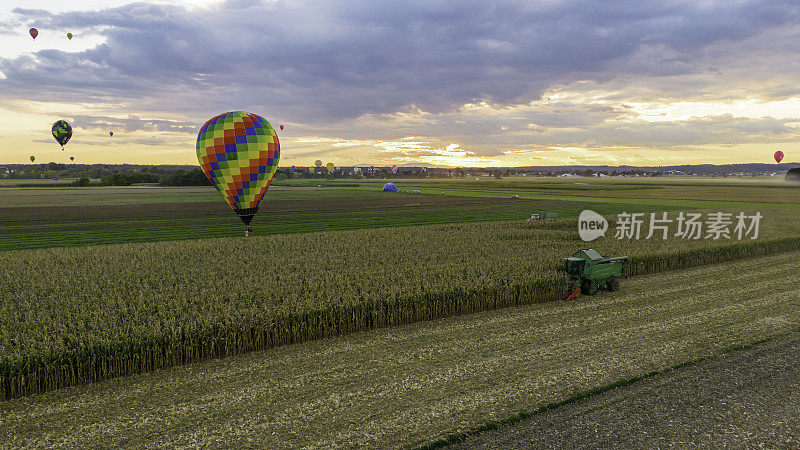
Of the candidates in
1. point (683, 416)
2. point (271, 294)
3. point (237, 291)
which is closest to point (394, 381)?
point (683, 416)

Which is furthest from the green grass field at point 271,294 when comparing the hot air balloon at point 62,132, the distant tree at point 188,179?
the distant tree at point 188,179

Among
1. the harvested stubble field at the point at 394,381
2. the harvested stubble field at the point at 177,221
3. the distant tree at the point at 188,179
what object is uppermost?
the distant tree at the point at 188,179

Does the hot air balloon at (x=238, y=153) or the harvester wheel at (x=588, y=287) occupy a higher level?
the hot air balloon at (x=238, y=153)

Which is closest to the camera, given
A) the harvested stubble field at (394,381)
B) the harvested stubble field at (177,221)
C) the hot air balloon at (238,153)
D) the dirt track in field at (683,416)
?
the dirt track in field at (683,416)

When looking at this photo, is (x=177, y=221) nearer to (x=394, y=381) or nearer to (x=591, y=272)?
(x=591, y=272)

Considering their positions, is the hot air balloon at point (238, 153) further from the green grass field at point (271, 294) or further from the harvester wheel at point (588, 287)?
the harvester wheel at point (588, 287)

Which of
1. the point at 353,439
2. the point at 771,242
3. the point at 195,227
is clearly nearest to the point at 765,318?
the point at 353,439

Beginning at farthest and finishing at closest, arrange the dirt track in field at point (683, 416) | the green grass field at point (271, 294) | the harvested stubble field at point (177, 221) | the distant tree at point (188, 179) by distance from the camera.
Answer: the distant tree at point (188, 179)
the harvested stubble field at point (177, 221)
the green grass field at point (271, 294)
the dirt track in field at point (683, 416)
